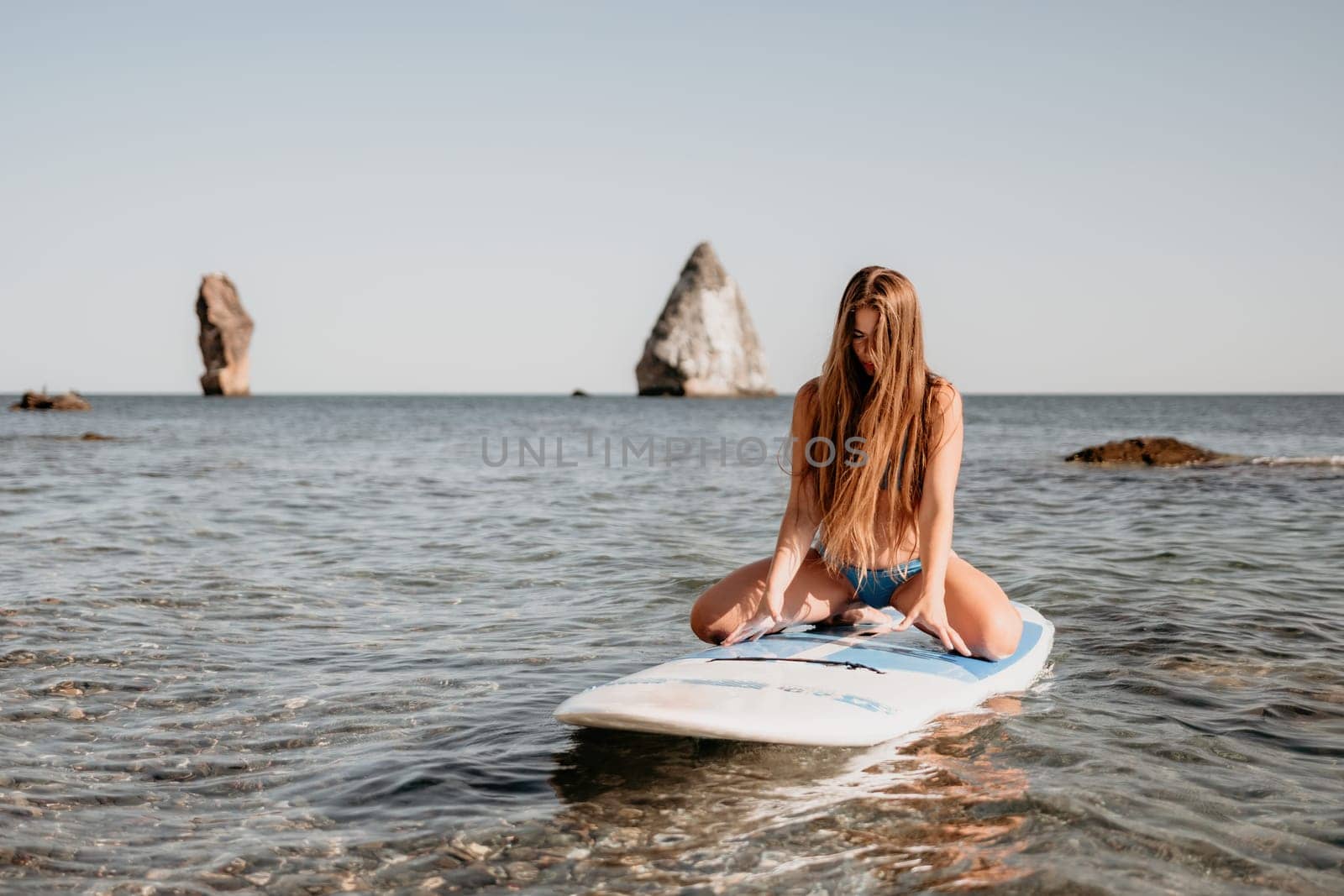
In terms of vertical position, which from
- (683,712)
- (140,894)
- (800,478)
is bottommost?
(140,894)

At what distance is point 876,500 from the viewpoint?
4676 mm

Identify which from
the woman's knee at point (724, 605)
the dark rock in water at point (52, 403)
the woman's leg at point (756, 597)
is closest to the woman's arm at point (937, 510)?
the woman's leg at point (756, 597)

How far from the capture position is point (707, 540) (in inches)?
420

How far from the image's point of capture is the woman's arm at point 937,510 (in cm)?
439

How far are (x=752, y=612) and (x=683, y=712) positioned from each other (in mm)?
1149

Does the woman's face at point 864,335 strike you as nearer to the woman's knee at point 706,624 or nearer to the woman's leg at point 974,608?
the woman's leg at point 974,608

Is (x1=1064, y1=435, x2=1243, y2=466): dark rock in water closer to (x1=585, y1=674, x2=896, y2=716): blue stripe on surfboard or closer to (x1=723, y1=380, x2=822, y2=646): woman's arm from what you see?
(x1=723, y1=380, x2=822, y2=646): woman's arm

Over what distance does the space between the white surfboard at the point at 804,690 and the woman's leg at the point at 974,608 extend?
92 mm

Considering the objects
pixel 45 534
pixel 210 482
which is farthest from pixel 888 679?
pixel 210 482

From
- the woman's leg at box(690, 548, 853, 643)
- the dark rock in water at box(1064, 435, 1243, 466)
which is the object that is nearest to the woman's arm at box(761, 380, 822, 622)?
the woman's leg at box(690, 548, 853, 643)

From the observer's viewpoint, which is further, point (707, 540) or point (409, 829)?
point (707, 540)

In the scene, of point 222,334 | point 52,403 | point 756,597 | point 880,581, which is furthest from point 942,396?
point 222,334

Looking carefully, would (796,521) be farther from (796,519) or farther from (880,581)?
(880,581)

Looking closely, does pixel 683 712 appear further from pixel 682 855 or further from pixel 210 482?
pixel 210 482
